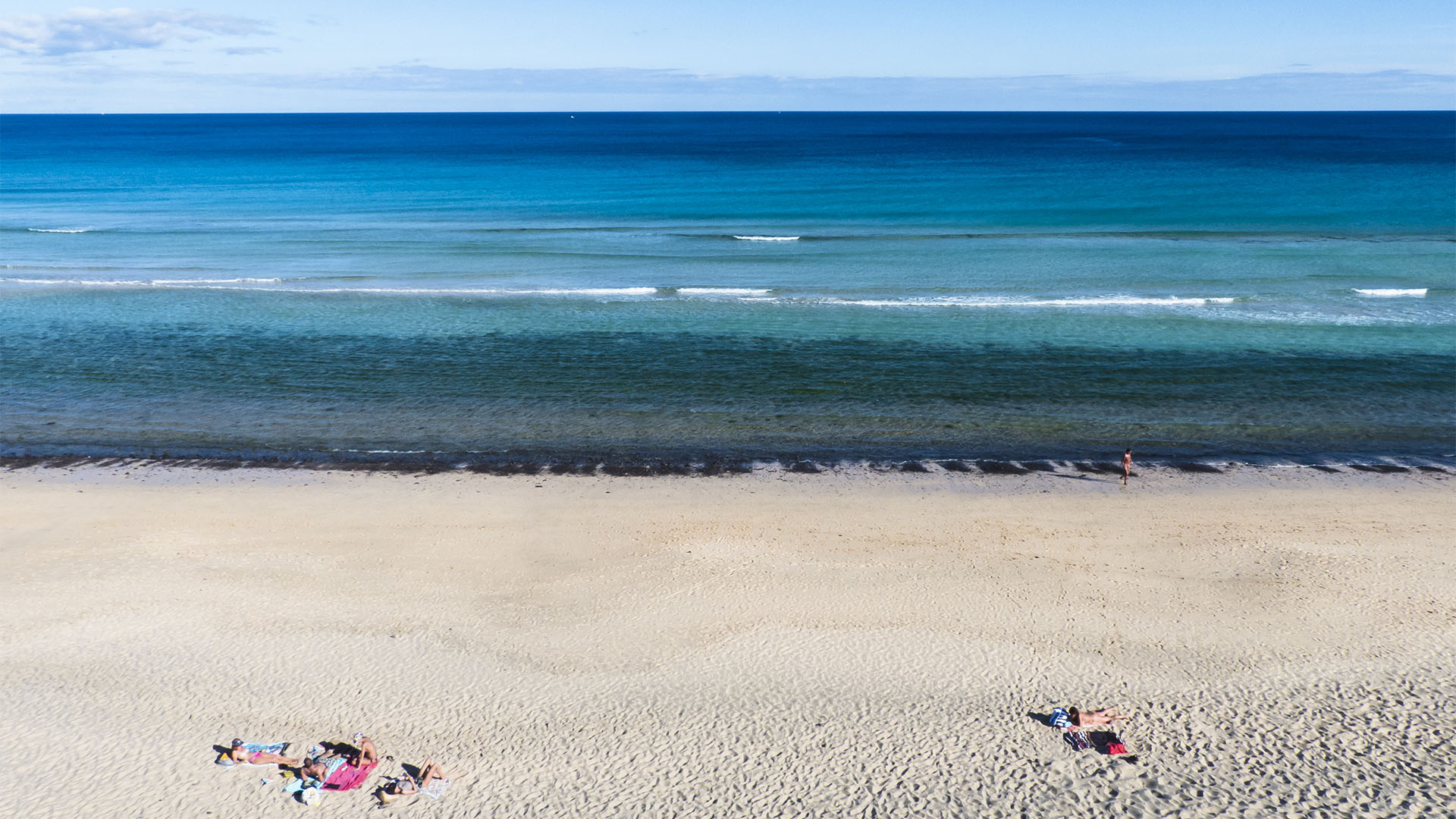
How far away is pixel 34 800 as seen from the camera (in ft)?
37.3

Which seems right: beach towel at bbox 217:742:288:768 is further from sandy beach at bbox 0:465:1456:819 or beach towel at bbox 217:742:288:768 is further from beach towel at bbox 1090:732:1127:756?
beach towel at bbox 1090:732:1127:756

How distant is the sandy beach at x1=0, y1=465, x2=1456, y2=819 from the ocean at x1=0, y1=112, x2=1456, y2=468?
2911 mm

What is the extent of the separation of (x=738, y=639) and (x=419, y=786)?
520 cm

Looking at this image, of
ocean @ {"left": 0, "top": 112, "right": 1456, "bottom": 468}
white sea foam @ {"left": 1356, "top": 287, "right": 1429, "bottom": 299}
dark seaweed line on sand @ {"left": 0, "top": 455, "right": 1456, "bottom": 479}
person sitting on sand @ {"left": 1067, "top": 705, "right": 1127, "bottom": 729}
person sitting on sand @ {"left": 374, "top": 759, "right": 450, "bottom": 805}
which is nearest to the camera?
person sitting on sand @ {"left": 374, "top": 759, "right": 450, "bottom": 805}

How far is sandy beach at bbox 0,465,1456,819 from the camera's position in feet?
38.4

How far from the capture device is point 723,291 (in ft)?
129

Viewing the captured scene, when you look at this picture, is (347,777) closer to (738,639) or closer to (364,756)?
(364,756)

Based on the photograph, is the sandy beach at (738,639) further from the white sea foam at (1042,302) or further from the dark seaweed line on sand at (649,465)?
the white sea foam at (1042,302)

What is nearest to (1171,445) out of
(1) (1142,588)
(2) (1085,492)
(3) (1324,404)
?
(2) (1085,492)

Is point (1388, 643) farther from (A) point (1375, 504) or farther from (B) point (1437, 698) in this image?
(A) point (1375, 504)

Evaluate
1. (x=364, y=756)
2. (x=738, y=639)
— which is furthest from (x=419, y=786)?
(x=738, y=639)

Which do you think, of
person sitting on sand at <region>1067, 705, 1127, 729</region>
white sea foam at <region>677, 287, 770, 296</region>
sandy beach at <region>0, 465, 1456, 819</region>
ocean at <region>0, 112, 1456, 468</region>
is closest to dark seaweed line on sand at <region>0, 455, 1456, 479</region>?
ocean at <region>0, 112, 1456, 468</region>

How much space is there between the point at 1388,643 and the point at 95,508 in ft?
76.4

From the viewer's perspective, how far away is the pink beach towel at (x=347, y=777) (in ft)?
37.6
